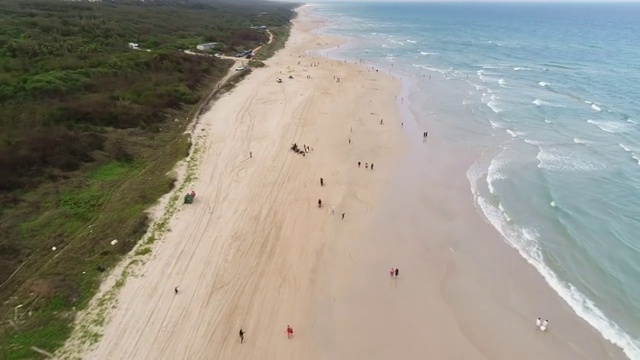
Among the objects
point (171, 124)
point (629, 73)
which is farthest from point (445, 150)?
point (629, 73)

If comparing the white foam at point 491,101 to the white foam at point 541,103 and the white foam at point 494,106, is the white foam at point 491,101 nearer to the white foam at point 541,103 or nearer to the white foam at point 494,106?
the white foam at point 494,106

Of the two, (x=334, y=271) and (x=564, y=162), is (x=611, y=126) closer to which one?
(x=564, y=162)

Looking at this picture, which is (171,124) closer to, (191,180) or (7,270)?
(191,180)

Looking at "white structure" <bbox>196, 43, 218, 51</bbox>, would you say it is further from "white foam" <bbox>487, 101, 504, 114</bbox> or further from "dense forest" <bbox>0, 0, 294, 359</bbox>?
"white foam" <bbox>487, 101, 504, 114</bbox>

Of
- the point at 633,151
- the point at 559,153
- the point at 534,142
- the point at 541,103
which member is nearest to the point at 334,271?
the point at 559,153

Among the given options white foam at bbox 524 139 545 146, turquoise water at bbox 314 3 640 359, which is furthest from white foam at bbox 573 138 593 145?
white foam at bbox 524 139 545 146

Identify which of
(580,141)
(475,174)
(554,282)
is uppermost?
(580,141)

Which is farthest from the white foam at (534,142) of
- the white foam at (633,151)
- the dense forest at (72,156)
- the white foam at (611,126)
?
the dense forest at (72,156)
